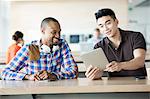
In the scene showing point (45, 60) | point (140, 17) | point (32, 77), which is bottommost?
point (32, 77)

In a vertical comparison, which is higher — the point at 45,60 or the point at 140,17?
the point at 140,17

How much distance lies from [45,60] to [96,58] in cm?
47

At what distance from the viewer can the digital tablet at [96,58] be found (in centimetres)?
212

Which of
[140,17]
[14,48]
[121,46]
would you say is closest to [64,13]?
[14,48]

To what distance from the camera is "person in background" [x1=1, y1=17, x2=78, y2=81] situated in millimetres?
2252

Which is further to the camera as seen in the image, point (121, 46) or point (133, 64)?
point (121, 46)

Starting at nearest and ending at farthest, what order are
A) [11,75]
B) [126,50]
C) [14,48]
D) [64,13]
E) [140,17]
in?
1. [11,75]
2. [126,50]
3. [14,48]
4. [64,13]
5. [140,17]

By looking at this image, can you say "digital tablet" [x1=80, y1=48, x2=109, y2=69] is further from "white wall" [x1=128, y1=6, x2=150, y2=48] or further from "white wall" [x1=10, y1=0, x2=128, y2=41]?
"white wall" [x1=128, y1=6, x2=150, y2=48]

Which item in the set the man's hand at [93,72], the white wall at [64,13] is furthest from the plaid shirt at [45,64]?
the white wall at [64,13]

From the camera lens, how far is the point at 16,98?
1.99 m

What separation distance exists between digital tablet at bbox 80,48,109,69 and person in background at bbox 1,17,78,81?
258 mm

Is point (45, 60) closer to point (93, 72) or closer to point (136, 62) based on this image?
point (93, 72)

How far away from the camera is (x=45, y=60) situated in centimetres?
238

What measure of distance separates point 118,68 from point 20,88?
2.47 feet
